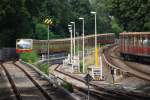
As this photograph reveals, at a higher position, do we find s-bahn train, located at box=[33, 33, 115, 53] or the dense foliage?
the dense foliage

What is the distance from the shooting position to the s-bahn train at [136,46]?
6425 cm

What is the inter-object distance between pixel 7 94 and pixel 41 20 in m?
94.6

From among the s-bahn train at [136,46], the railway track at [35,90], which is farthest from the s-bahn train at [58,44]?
the railway track at [35,90]

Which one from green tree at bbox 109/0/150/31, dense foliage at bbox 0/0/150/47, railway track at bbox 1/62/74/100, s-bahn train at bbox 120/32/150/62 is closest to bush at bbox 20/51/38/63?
s-bahn train at bbox 120/32/150/62

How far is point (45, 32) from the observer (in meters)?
124

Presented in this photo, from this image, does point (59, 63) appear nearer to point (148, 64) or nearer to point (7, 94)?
point (148, 64)

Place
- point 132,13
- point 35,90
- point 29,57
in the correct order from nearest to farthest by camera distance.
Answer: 1. point 35,90
2. point 29,57
3. point 132,13

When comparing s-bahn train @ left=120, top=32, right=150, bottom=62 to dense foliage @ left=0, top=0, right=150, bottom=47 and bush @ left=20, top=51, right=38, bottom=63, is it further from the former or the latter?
dense foliage @ left=0, top=0, right=150, bottom=47

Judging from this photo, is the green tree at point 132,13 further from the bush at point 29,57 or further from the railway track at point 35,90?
the railway track at point 35,90

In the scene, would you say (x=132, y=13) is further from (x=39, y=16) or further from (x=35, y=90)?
(x=35, y=90)

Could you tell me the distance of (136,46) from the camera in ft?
225

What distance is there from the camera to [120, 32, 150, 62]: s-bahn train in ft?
211

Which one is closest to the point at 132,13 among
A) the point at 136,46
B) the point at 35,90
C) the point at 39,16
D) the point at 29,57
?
the point at 29,57

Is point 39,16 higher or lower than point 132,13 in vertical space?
lower
